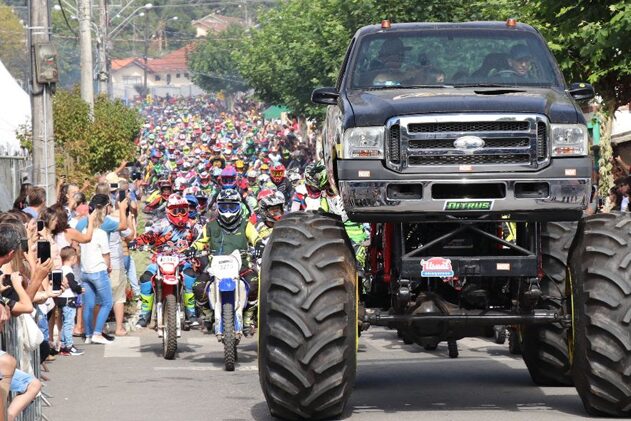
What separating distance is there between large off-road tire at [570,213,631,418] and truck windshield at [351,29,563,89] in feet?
5.28

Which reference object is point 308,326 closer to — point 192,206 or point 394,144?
point 394,144

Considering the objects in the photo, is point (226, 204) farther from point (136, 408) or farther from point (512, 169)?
point (512, 169)

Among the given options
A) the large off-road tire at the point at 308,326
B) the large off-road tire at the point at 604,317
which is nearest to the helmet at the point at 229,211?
the large off-road tire at the point at 308,326

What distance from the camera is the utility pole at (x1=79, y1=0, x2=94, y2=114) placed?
40.4m

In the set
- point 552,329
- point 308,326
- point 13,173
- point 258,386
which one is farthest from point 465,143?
point 13,173

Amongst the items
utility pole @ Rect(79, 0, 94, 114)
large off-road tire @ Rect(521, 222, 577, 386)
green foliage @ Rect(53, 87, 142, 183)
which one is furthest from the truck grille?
utility pole @ Rect(79, 0, 94, 114)

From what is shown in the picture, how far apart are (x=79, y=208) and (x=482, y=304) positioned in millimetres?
10634

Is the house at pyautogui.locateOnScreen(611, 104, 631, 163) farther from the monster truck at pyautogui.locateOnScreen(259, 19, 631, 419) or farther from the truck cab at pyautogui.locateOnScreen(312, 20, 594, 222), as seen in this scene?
the truck cab at pyautogui.locateOnScreen(312, 20, 594, 222)

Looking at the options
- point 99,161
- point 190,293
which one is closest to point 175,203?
point 190,293

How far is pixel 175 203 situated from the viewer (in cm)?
1959

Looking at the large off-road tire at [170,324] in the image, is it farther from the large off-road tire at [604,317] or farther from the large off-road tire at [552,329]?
the large off-road tire at [604,317]

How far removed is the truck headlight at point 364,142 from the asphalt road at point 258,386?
1.98 m

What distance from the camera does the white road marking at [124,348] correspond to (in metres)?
18.6

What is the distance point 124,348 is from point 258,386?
15.5 ft
